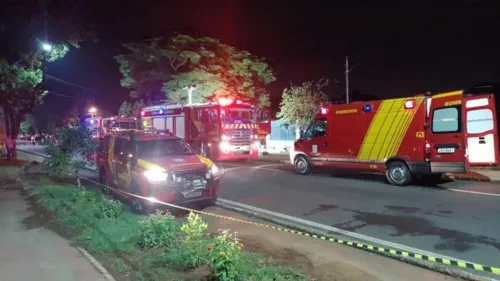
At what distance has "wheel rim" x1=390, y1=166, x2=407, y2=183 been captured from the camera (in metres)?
12.5

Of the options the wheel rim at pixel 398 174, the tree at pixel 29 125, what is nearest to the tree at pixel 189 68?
the wheel rim at pixel 398 174

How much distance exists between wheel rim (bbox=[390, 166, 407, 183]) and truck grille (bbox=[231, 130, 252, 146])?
314 inches

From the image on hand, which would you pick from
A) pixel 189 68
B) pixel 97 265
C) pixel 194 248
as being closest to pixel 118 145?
pixel 97 265

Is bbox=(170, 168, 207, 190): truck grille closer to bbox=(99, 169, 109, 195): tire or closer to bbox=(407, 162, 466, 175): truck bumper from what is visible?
bbox=(99, 169, 109, 195): tire

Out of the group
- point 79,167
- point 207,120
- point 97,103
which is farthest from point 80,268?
point 97,103

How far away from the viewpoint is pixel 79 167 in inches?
482

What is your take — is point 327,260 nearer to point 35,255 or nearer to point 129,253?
point 129,253

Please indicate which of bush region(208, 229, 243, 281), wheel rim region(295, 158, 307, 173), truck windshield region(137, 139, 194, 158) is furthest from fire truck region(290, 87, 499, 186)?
bush region(208, 229, 243, 281)

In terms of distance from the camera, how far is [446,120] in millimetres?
11711

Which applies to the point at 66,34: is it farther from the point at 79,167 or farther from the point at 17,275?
the point at 17,275

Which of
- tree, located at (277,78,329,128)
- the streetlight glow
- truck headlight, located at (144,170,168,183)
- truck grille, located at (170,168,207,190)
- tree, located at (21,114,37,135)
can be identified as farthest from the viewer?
tree, located at (21,114,37,135)

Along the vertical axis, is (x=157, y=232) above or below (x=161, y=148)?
below

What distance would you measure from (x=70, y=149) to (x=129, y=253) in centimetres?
842

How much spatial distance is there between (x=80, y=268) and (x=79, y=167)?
7.50 meters
